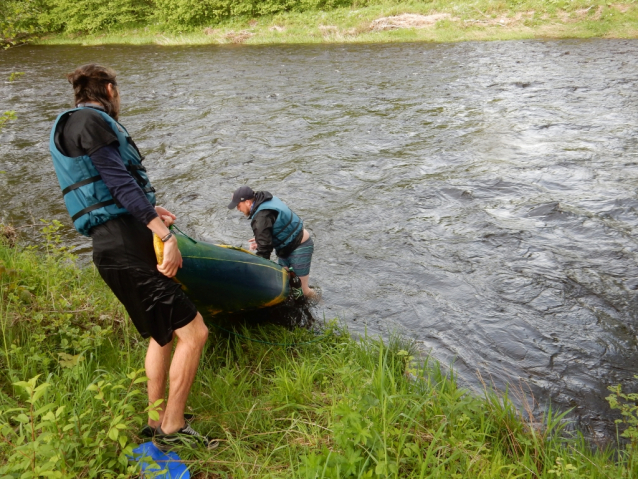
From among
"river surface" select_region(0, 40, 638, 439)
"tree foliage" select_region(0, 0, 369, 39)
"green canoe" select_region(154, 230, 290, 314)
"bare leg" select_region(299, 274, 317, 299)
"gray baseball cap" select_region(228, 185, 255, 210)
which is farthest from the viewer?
"tree foliage" select_region(0, 0, 369, 39)

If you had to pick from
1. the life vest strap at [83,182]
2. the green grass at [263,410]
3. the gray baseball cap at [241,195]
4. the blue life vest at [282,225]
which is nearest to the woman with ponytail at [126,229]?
the life vest strap at [83,182]

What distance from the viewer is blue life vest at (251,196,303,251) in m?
5.35

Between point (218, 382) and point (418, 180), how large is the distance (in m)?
5.83

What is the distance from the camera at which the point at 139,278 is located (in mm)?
3260

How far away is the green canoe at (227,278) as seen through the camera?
13.6 ft

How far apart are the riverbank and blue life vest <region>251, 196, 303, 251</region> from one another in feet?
63.6

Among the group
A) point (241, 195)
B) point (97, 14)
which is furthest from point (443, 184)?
point (97, 14)

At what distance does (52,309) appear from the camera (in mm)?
4473

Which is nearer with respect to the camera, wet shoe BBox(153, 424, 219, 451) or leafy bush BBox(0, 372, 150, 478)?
leafy bush BBox(0, 372, 150, 478)

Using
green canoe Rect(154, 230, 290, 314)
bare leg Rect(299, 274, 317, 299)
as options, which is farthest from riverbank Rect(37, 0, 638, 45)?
green canoe Rect(154, 230, 290, 314)

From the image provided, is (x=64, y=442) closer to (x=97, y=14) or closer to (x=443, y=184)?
(x=443, y=184)

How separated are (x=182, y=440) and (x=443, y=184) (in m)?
6.38

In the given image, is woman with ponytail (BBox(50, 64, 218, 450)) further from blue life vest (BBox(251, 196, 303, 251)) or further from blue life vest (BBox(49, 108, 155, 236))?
blue life vest (BBox(251, 196, 303, 251))

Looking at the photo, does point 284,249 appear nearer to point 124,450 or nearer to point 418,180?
point 124,450
